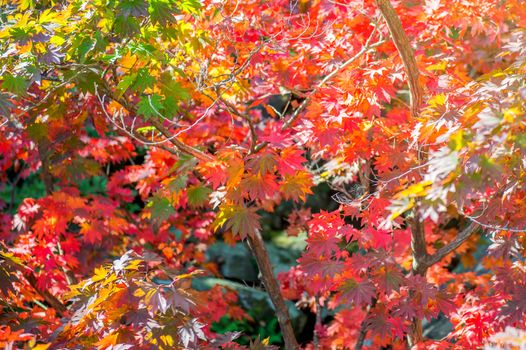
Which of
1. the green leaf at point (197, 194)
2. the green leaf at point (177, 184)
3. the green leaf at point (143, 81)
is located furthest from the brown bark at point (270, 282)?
the green leaf at point (143, 81)

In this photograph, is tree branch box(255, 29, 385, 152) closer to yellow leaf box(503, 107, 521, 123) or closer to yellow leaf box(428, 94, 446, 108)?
yellow leaf box(428, 94, 446, 108)

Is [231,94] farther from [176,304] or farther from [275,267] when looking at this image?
[275,267]

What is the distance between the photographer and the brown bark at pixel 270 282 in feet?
13.8

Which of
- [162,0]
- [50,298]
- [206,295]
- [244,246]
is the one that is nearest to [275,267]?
[244,246]

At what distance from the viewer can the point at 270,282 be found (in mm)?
4270

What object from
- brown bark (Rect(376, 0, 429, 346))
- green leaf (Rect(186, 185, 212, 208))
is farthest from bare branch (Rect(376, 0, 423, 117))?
green leaf (Rect(186, 185, 212, 208))

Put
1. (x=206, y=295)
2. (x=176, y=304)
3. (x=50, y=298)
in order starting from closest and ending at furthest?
(x=176, y=304) < (x=50, y=298) < (x=206, y=295)

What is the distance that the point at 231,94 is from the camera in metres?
4.28

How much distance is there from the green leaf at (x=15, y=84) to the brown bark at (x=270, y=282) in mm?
1760

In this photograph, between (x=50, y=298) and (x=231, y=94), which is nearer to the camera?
(x=231, y=94)

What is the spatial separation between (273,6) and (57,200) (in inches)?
86.5

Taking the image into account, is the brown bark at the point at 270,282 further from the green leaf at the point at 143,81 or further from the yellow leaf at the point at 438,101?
the yellow leaf at the point at 438,101

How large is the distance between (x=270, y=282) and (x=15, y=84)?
6.95ft

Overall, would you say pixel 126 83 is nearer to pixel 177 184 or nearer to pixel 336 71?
pixel 177 184
